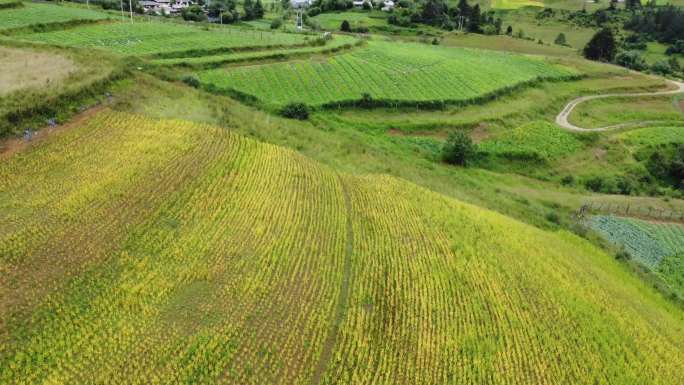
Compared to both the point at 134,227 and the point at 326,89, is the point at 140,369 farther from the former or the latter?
the point at 326,89

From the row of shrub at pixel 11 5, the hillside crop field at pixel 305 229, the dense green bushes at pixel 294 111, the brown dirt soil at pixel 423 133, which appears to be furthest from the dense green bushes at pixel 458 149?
the row of shrub at pixel 11 5

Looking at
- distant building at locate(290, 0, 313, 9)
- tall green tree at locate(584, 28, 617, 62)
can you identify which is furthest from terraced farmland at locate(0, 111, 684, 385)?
distant building at locate(290, 0, 313, 9)

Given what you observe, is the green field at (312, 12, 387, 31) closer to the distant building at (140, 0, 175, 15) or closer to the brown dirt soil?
the distant building at (140, 0, 175, 15)

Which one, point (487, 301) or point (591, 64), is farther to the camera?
point (591, 64)

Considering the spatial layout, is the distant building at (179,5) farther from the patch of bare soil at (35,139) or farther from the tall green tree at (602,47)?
the tall green tree at (602,47)

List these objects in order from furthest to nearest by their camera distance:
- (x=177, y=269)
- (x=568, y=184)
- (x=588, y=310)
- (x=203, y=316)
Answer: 1. (x=568, y=184)
2. (x=588, y=310)
3. (x=177, y=269)
4. (x=203, y=316)

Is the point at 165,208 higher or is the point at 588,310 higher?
the point at 165,208

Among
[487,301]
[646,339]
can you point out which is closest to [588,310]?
[646,339]
